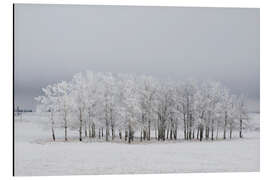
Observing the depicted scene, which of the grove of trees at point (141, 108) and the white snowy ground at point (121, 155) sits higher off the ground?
the grove of trees at point (141, 108)

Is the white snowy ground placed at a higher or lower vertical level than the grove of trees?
lower

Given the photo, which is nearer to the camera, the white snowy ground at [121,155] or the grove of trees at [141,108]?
the white snowy ground at [121,155]

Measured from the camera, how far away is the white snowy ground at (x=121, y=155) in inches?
285

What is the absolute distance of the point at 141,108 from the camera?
7.72 meters

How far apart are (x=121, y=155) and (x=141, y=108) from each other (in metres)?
0.89

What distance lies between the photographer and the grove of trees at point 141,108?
24.6ft

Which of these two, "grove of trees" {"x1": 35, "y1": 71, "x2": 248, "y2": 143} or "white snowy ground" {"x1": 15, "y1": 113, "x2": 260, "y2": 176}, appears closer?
"white snowy ground" {"x1": 15, "y1": 113, "x2": 260, "y2": 176}

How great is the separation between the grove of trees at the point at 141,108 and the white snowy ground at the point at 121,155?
151mm

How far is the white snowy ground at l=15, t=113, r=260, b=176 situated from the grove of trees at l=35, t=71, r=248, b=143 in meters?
0.15

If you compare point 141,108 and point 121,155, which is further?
point 141,108

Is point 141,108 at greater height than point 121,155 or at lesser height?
greater

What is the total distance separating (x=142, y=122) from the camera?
7695mm

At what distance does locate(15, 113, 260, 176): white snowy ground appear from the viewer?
285 inches

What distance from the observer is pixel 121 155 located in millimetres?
7461
